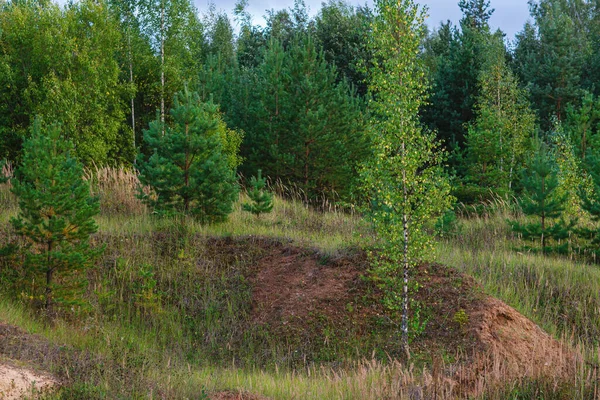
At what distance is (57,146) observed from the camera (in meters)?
11.3

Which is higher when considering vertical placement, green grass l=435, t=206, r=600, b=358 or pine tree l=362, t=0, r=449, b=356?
pine tree l=362, t=0, r=449, b=356

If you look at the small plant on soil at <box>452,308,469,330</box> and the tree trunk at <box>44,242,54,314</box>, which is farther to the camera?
the tree trunk at <box>44,242,54,314</box>

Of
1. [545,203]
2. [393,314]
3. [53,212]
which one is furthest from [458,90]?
[53,212]

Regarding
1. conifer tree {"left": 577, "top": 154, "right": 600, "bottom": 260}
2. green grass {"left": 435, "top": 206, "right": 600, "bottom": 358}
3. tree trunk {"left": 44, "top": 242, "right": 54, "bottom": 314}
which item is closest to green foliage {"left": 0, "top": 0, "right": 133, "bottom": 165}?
tree trunk {"left": 44, "top": 242, "right": 54, "bottom": 314}

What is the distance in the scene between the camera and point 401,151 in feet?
34.3

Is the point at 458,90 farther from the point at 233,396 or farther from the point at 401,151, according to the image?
the point at 233,396

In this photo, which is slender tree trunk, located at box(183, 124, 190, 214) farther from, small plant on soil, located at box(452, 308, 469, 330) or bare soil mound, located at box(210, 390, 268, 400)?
bare soil mound, located at box(210, 390, 268, 400)

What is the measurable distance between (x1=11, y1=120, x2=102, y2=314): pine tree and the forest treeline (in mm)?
7492

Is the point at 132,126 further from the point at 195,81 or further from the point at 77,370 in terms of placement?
the point at 77,370

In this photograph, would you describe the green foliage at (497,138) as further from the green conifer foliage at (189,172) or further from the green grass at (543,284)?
the green conifer foliage at (189,172)

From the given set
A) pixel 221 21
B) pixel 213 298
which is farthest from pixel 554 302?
pixel 221 21

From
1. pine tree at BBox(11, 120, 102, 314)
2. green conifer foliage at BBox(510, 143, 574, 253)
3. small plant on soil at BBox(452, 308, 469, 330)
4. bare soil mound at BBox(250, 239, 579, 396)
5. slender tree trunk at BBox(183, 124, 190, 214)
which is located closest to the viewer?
bare soil mound at BBox(250, 239, 579, 396)

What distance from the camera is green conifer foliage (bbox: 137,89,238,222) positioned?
14789 mm

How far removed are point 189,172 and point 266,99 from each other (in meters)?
8.97
